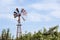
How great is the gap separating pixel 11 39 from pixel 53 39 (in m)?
8.65

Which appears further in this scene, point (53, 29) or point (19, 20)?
point (19, 20)

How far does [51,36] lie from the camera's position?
39906 mm

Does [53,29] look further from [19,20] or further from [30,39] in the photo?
[19,20]

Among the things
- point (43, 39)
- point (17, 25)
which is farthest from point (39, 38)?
point (17, 25)

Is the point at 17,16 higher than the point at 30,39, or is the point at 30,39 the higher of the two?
the point at 17,16

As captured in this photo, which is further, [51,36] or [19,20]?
[19,20]

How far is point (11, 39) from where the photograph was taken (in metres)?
46.0

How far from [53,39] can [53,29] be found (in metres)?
1.69

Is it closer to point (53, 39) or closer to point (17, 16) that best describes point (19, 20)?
point (17, 16)

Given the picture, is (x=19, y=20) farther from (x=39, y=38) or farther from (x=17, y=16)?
(x=39, y=38)

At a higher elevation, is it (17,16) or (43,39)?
(17,16)

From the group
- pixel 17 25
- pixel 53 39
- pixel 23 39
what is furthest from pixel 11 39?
pixel 53 39

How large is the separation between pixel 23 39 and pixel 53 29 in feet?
13.8

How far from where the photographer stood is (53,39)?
1560 inches
